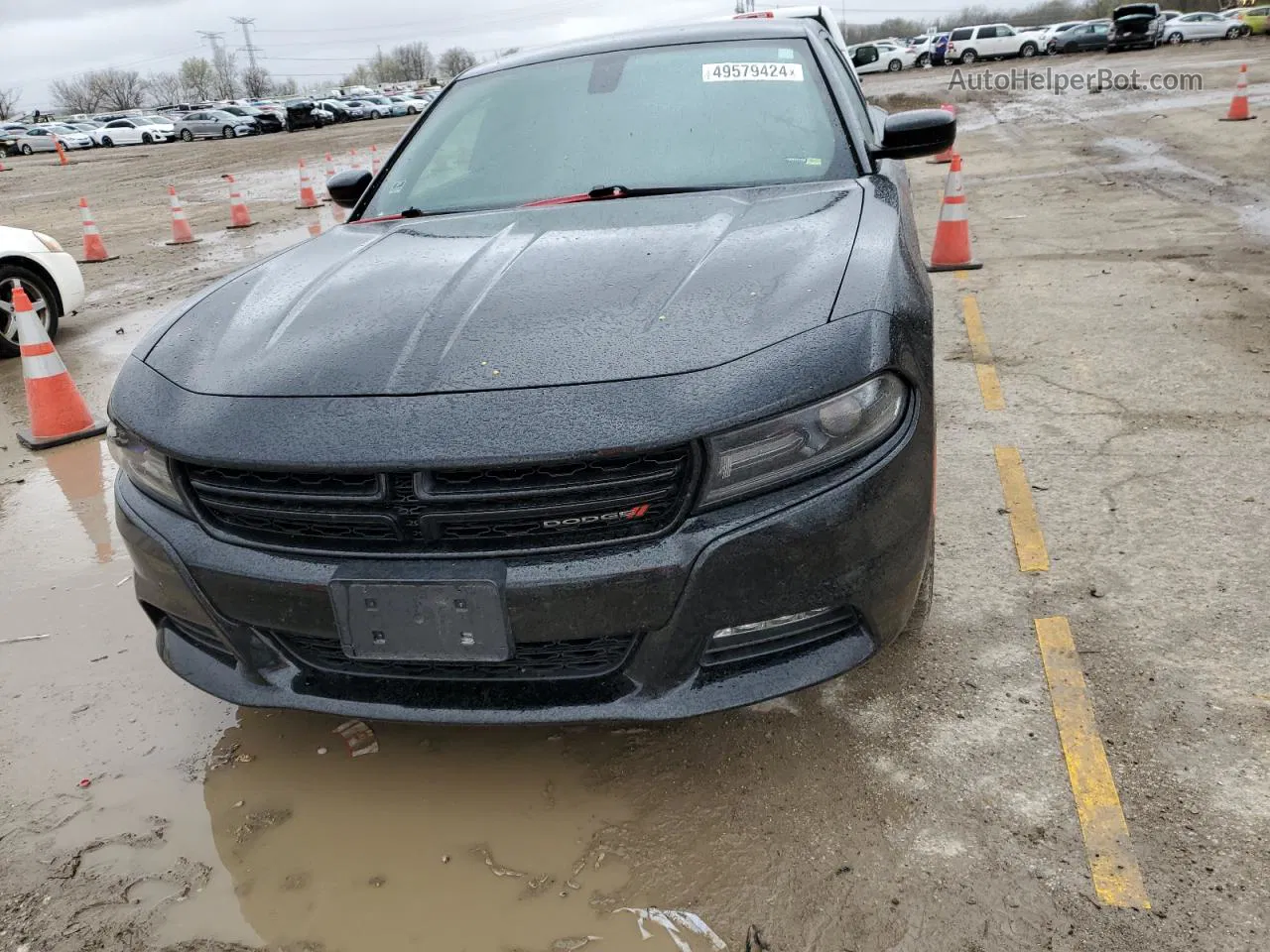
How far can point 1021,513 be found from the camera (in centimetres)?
352

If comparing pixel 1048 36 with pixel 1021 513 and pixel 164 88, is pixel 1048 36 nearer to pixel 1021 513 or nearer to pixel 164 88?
pixel 1021 513

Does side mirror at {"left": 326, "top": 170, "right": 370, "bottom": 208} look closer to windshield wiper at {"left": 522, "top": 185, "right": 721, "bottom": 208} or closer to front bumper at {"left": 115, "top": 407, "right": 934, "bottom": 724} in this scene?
windshield wiper at {"left": 522, "top": 185, "right": 721, "bottom": 208}

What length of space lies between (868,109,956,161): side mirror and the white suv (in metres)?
47.5

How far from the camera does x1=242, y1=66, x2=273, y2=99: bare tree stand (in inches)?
4710

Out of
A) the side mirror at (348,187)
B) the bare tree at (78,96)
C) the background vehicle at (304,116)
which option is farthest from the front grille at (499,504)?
the bare tree at (78,96)

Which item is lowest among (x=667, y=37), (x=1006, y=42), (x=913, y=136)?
(x=1006, y=42)

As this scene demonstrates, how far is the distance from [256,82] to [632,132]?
136 metres

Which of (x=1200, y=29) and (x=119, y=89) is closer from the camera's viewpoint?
(x=1200, y=29)

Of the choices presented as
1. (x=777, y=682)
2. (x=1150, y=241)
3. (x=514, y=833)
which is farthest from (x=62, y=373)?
(x=1150, y=241)

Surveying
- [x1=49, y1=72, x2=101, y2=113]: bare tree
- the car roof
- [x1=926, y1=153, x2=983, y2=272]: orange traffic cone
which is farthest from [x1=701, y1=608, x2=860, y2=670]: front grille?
[x1=49, y1=72, x2=101, y2=113]: bare tree

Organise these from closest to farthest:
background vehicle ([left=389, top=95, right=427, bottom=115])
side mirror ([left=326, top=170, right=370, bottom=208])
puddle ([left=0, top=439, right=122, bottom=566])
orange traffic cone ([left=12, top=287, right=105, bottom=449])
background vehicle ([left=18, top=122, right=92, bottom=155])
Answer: side mirror ([left=326, top=170, right=370, bottom=208]), puddle ([left=0, top=439, right=122, bottom=566]), orange traffic cone ([left=12, top=287, right=105, bottom=449]), background vehicle ([left=18, top=122, right=92, bottom=155]), background vehicle ([left=389, top=95, right=427, bottom=115])

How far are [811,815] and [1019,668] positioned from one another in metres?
0.83

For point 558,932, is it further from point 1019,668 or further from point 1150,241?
point 1150,241

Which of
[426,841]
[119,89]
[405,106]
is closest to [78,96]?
[119,89]
